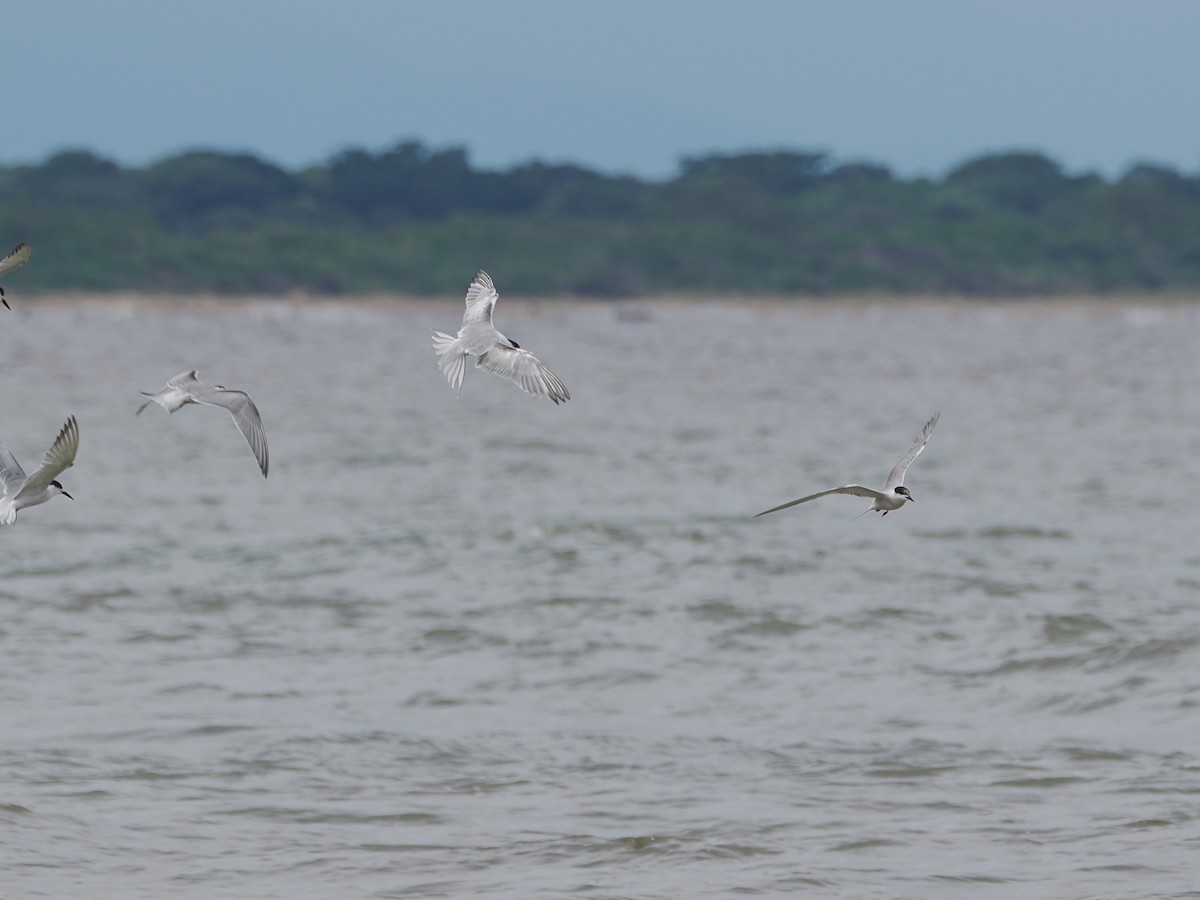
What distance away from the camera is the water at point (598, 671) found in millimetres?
11781

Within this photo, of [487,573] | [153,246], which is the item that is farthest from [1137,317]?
[487,573]

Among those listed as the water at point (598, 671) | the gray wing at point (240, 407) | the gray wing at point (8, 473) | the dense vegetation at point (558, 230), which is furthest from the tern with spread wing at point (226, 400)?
the dense vegetation at point (558, 230)

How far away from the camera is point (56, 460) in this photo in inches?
281

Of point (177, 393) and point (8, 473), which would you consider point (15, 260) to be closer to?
point (177, 393)

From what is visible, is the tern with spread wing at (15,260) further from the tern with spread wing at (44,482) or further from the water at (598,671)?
the water at (598,671)

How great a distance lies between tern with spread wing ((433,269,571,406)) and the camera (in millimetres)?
6973

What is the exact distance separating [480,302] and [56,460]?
1.93 metres

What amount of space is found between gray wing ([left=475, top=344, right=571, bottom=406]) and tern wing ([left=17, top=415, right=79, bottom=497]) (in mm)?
1547

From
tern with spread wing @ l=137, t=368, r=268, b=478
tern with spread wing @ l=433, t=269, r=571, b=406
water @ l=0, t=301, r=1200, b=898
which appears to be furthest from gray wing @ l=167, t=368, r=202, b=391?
water @ l=0, t=301, r=1200, b=898

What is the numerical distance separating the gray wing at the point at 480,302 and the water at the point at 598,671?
169 inches

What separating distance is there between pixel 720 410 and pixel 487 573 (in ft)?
78.1

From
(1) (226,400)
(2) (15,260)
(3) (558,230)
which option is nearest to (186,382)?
(1) (226,400)

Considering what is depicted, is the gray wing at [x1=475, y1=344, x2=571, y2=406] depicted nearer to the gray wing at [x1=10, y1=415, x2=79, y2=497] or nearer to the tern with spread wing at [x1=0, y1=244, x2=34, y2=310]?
the gray wing at [x1=10, y1=415, x2=79, y2=497]

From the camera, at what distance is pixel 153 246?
10600 cm
